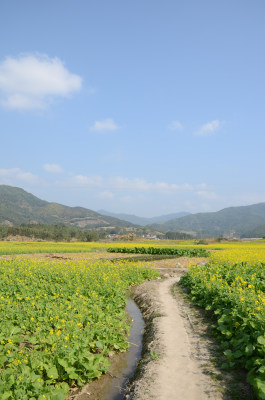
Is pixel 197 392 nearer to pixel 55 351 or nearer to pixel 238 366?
pixel 238 366

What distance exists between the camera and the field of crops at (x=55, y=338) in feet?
21.5

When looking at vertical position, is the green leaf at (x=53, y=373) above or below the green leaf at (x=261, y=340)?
below

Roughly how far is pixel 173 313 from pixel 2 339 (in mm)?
7502

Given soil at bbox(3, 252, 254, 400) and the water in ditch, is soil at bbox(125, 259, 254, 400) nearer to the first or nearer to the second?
soil at bbox(3, 252, 254, 400)

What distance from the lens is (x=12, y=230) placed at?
110 m

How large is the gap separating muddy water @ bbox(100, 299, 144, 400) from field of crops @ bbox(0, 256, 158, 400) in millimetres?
428

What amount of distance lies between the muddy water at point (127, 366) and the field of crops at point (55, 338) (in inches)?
16.9

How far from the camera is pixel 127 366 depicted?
9391mm

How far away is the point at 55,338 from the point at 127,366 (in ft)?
9.07

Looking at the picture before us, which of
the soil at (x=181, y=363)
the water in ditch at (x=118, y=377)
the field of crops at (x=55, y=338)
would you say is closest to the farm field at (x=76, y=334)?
the field of crops at (x=55, y=338)

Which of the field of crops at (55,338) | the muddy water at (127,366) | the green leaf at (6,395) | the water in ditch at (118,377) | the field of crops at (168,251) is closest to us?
the green leaf at (6,395)

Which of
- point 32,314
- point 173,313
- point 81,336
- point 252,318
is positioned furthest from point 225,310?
point 32,314

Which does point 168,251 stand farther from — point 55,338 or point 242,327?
point 55,338

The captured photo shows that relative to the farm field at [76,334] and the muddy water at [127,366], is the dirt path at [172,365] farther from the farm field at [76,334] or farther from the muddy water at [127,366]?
the farm field at [76,334]
